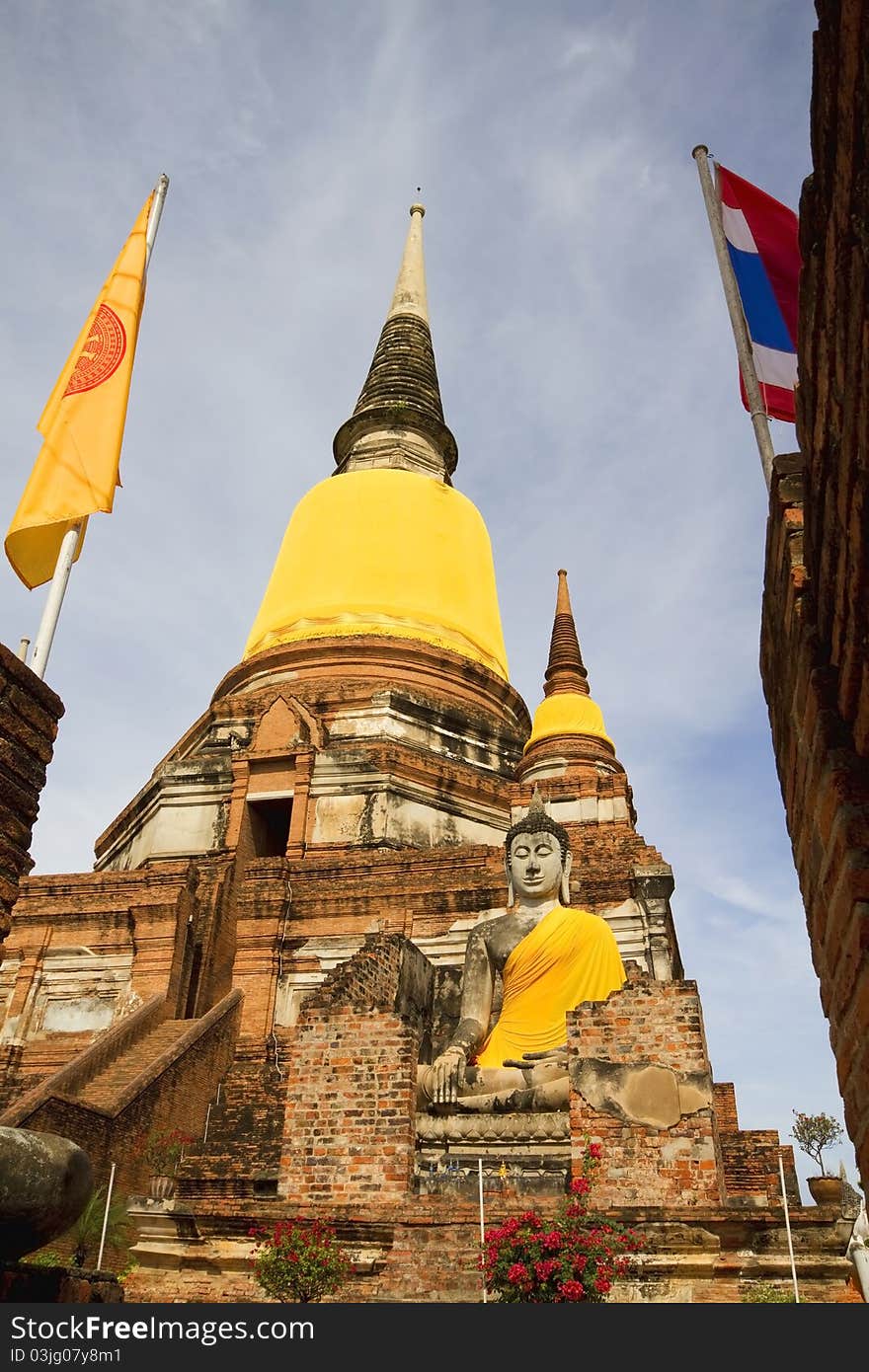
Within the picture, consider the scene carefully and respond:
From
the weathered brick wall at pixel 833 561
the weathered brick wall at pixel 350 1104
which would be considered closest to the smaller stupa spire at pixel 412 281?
the weathered brick wall at pixel 350 1104

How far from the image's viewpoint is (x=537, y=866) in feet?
33.5

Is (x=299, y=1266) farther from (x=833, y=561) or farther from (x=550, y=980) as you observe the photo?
(x=833, y=561)

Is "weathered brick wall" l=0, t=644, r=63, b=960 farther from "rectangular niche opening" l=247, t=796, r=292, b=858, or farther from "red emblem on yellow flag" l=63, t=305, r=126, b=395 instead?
"rectangular niche opening" l=247, t=796, r=292, b=858

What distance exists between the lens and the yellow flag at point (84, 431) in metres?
5.93

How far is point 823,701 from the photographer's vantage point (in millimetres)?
2916

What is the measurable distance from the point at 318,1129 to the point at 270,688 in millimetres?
10906

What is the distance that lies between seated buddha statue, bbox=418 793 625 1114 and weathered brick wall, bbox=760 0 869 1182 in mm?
5257

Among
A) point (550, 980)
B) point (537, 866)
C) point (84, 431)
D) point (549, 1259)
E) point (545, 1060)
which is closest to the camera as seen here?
point (549, 1259)

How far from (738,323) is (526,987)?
598cm

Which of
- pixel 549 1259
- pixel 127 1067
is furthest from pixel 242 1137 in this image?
pixel 549 1259

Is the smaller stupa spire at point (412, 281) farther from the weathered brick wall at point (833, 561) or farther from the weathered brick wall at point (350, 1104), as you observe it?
the weathered brick wall at point (833, 561)

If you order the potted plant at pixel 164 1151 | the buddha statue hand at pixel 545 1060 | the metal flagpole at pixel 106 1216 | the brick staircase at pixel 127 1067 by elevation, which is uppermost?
the brick staircase at pixel 127 1067

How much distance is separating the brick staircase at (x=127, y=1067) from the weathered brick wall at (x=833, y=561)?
26.3 ft

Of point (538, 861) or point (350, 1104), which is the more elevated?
Result: point (538, 861)
